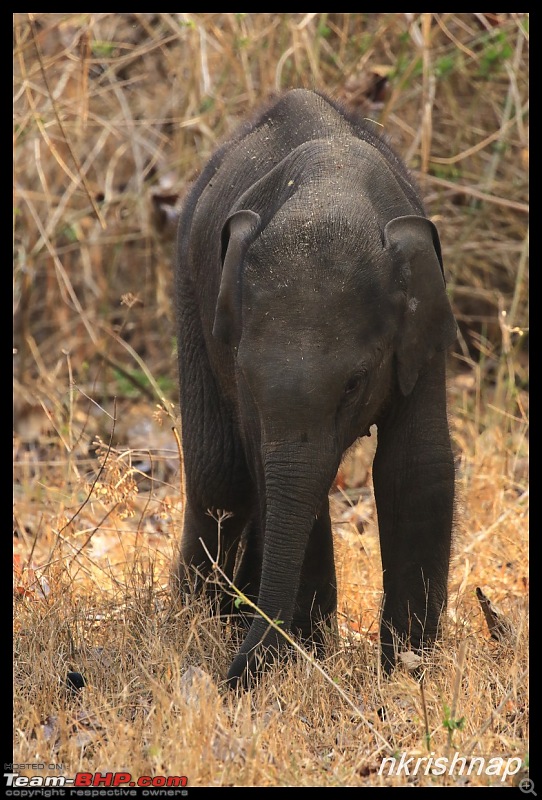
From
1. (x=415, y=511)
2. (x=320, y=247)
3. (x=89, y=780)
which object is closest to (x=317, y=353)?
(x=320, y=247)

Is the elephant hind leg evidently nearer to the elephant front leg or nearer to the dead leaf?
the elephant front leg

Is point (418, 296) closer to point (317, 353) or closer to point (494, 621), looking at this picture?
point (317, 353)

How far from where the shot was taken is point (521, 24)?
8617 mm

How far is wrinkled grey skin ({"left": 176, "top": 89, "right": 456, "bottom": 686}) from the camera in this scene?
445 centimetres

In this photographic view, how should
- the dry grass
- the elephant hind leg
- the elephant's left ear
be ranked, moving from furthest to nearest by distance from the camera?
1. the elephant hind leg
2. the elephant's left ear
3. the dry grass

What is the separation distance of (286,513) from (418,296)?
969 mm

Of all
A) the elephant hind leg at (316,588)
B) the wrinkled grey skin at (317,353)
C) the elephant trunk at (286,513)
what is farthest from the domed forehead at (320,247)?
the elephant hind leg at (316,588)

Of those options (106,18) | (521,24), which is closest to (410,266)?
(521,24)

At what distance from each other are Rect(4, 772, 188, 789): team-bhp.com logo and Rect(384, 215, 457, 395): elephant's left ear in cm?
177

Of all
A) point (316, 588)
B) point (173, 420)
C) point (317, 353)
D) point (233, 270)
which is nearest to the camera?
point (317, 353)

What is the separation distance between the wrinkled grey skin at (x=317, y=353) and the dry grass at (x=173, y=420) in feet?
1.12

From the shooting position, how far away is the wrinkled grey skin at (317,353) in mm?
4449

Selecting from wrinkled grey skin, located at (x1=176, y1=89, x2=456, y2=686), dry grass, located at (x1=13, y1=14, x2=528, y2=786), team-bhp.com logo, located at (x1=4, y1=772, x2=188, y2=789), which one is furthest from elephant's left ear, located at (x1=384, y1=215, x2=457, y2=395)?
team-bhp.com logo, located at (x1=4, y1=772, x2=188, y2=789)

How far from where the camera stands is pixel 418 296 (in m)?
4.73
